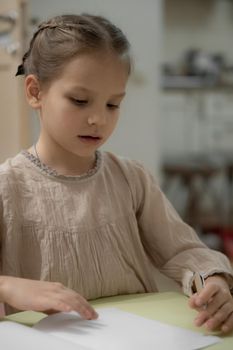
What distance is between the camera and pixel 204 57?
16.3ft

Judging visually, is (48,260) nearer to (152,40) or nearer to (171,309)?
(171,309)

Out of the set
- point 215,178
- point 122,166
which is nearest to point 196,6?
point 215,178

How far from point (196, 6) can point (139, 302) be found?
4.37 meters

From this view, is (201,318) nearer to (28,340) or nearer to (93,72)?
(28,340)

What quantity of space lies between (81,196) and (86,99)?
184 mm

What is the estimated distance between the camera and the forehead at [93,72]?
3.35 feet

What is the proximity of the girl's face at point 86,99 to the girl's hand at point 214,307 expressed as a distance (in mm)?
312

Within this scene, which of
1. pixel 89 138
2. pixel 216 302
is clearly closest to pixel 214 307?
pixel 216 302

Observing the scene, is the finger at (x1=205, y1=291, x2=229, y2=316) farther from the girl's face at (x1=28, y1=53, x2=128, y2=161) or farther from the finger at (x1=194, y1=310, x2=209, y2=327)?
the girl's face at (x1=28, y1=53, x2=128, y2=161)

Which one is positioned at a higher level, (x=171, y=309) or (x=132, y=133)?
(x=132, y=133)

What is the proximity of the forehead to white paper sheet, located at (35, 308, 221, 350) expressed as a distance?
Result: 366 mm

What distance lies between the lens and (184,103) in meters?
5.02

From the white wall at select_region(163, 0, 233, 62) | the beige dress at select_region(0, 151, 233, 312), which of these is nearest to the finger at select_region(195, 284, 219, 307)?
the beige dress at select_region(0, 151, 233, 312)

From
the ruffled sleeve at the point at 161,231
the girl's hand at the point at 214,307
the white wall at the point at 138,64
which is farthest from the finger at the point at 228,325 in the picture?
the white wall at the point at 138,64
